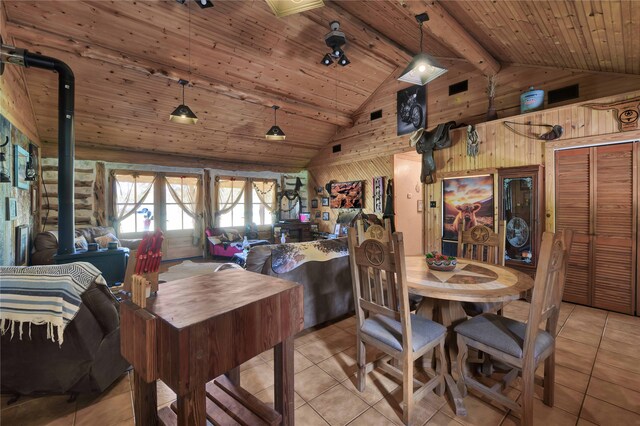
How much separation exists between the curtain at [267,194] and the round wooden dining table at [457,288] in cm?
681

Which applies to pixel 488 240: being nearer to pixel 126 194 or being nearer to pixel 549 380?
pixel 549 380

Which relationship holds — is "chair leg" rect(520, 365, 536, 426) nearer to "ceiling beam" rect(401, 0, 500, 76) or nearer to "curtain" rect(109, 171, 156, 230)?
"ceiling beam" rect(401, 0, 500, 76)

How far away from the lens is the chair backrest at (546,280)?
1539mm

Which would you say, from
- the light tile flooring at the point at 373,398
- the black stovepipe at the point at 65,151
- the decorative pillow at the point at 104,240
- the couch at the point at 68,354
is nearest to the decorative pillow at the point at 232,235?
the decorative pillow at the point at 104,240

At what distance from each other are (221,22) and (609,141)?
18.3 feet

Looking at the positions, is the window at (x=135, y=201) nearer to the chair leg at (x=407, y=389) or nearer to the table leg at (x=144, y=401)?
the table leg at (x=144, y=401)

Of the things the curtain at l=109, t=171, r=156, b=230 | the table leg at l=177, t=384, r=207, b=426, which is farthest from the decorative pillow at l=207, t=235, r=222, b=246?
the table leg at l=177, t=384, r=207, b=426

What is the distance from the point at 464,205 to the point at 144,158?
23.7 ft

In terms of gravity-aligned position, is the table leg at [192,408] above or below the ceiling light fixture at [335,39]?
below

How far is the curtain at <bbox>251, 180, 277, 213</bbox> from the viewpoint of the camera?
873cm

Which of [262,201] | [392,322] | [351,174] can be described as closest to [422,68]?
[392,322]

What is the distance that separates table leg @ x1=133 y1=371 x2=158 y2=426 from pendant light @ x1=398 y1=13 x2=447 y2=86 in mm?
3619

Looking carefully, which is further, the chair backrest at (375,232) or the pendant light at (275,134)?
the pendant light at (275,134)

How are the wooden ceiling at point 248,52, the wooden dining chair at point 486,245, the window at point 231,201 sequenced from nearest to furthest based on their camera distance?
the wooden dining chair at point 486,245
the wooden ceiling at point 248,52
the window at point 231,201
